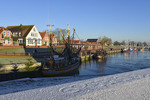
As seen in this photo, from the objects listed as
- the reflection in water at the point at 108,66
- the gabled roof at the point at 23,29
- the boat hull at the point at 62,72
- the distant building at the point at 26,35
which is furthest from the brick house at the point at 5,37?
the boat hull at the point at 62,72

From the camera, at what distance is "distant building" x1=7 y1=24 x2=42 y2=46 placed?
2018 inches

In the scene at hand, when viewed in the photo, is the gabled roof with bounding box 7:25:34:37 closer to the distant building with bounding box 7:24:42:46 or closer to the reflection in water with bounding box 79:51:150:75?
the distant building with bounding box 7:24:42:46

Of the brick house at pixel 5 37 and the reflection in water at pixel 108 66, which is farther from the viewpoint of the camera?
the brick house at pixel 5 37

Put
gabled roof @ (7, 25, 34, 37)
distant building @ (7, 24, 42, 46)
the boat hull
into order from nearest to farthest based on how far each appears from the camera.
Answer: the boat hull < distant building @ (7, 24, 42, 46) < gabled roof @ (7, 25, 34, 37)

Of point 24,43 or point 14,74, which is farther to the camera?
point 24,43

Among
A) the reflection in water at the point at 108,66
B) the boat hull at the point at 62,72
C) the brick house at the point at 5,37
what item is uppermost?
the brick house at the point at 5,37

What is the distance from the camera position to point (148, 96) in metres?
7.07

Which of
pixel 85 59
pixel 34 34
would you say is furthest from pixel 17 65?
pixel 34 34

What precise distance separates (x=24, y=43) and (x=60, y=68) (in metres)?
32.7

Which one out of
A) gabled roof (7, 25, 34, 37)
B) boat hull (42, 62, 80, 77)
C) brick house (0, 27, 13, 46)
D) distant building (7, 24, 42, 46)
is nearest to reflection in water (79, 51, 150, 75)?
boat hull (42, 62, 80, 77)

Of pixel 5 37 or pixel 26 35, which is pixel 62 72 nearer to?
pixel 5 37

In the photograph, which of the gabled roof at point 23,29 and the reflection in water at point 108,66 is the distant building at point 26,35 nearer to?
the gabled roof at point 23,29

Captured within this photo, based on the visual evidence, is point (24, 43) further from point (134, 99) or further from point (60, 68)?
point (134, 99)

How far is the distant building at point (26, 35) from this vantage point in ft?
168
